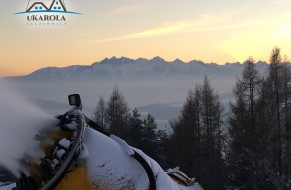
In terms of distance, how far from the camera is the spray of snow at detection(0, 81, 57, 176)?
2.28 meters

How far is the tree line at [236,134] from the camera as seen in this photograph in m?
34.2

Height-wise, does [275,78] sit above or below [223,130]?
above

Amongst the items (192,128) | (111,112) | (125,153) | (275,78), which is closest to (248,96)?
(275,78)

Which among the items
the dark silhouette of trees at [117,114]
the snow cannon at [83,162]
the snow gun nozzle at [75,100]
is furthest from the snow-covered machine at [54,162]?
the dark silhouette of trees at [117,114]

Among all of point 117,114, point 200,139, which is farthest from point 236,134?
point 117,114

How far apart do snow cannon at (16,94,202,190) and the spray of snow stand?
0.03 m

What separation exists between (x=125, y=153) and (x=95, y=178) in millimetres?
261

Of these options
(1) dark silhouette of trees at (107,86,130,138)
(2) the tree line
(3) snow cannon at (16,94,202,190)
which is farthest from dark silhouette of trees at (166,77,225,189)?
(3) snow cannon at (16,94,202,190)

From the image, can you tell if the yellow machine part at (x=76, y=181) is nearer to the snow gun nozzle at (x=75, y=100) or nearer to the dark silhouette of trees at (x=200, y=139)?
the snow gun nozzle at (x=75, y=100)

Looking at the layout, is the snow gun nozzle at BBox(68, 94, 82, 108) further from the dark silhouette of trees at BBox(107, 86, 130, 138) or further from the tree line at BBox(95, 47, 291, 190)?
the dark silhouette of trees at BBox(107, 86, 130, 138)

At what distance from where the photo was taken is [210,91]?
49719 millimetres

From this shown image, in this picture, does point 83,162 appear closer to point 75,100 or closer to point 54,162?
point 54,162

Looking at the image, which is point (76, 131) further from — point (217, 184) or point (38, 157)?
point (217, 184)

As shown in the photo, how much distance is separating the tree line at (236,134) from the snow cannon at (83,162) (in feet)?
92.5
